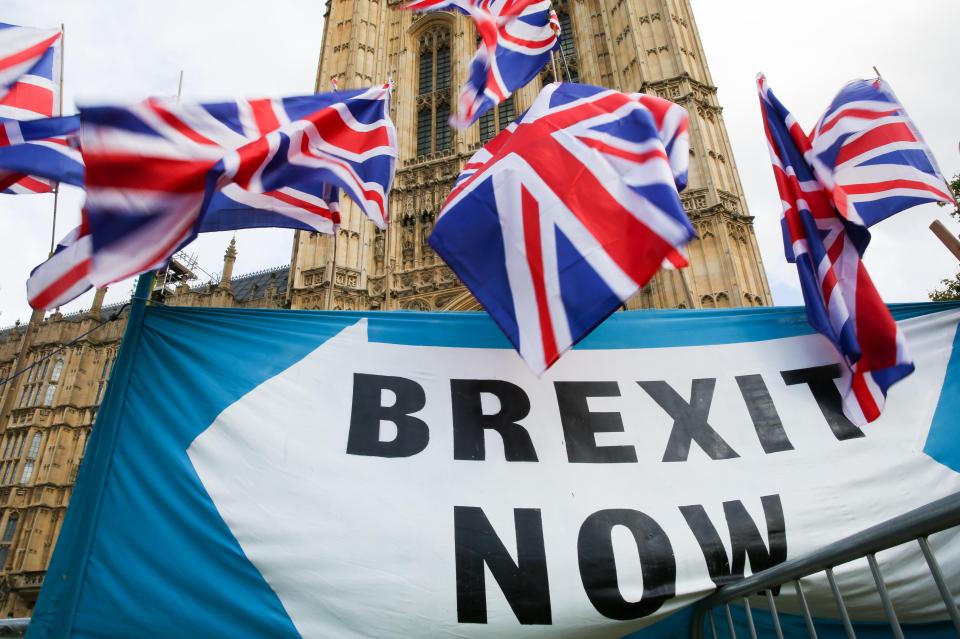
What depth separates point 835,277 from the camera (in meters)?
3.53

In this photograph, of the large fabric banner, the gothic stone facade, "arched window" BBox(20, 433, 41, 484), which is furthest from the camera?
"arched window" BBox(20, 433, 41, 484)

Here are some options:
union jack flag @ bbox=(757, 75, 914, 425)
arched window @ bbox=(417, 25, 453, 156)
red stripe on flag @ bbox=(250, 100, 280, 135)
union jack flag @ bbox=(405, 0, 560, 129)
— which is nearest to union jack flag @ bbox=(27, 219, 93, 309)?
red stripe on flag @ bbox=(250, 100, 280, 135)

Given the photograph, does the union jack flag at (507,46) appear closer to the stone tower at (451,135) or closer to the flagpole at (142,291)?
the flagpole at (142,291)

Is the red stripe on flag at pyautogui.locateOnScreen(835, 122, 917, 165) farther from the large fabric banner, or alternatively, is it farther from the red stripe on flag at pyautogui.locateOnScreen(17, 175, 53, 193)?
the red stripe on flag at pyautogui.locateOnScreen(17, 175, 53, 193)

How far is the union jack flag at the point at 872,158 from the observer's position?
3.90 m

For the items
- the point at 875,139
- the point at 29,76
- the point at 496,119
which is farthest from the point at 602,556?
the point at 496,119

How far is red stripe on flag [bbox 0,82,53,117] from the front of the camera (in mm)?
5965

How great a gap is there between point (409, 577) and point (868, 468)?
2.42 m

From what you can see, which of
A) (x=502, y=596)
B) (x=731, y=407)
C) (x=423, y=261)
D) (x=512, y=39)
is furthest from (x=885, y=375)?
(x=423, y=261)

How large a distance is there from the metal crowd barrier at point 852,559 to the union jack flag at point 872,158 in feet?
8.40

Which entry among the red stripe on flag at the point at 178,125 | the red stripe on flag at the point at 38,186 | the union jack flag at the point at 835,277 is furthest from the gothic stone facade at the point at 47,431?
the union jack flag at the point at 835,277

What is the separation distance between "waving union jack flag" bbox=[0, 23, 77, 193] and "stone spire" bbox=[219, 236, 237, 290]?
27012mm

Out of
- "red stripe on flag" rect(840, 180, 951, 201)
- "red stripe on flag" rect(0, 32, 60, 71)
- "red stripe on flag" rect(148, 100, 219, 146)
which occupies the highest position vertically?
"red stripe on flag" rect(0, 32, 60, 71)

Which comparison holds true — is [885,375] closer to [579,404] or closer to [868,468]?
[868,468]
